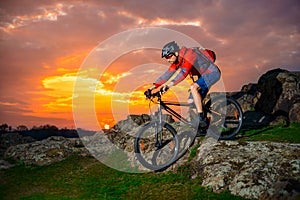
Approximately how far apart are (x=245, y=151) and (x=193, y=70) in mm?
4006

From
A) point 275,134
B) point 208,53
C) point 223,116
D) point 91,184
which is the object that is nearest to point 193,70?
point 208,53

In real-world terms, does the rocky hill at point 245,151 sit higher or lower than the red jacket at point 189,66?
lower

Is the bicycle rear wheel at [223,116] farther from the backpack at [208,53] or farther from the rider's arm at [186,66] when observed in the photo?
the rider's arm at [186,66]

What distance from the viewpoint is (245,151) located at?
449 inches

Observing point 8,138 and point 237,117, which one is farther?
point 8,138

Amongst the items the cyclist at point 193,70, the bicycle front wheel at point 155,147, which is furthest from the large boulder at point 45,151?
the cyclist at point 193,70

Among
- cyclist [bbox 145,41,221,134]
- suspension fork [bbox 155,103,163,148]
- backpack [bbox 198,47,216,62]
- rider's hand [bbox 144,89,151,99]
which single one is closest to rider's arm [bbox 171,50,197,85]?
cyclist [bbox 145,41,221,134]

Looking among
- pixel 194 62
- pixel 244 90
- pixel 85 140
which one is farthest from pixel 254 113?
pixel 85 140

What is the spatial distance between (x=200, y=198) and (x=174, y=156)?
10.0 feet

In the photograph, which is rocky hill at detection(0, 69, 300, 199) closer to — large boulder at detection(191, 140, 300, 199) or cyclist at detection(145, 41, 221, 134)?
large boulder at detection(191, 140, 300, 199)

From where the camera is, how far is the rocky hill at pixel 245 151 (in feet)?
31.3

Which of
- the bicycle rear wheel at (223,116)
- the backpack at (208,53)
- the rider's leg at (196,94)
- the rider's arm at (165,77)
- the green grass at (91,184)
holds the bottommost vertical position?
the green grass at (91,184)

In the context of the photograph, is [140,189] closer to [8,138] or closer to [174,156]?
[174,156]

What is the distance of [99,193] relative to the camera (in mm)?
10805
